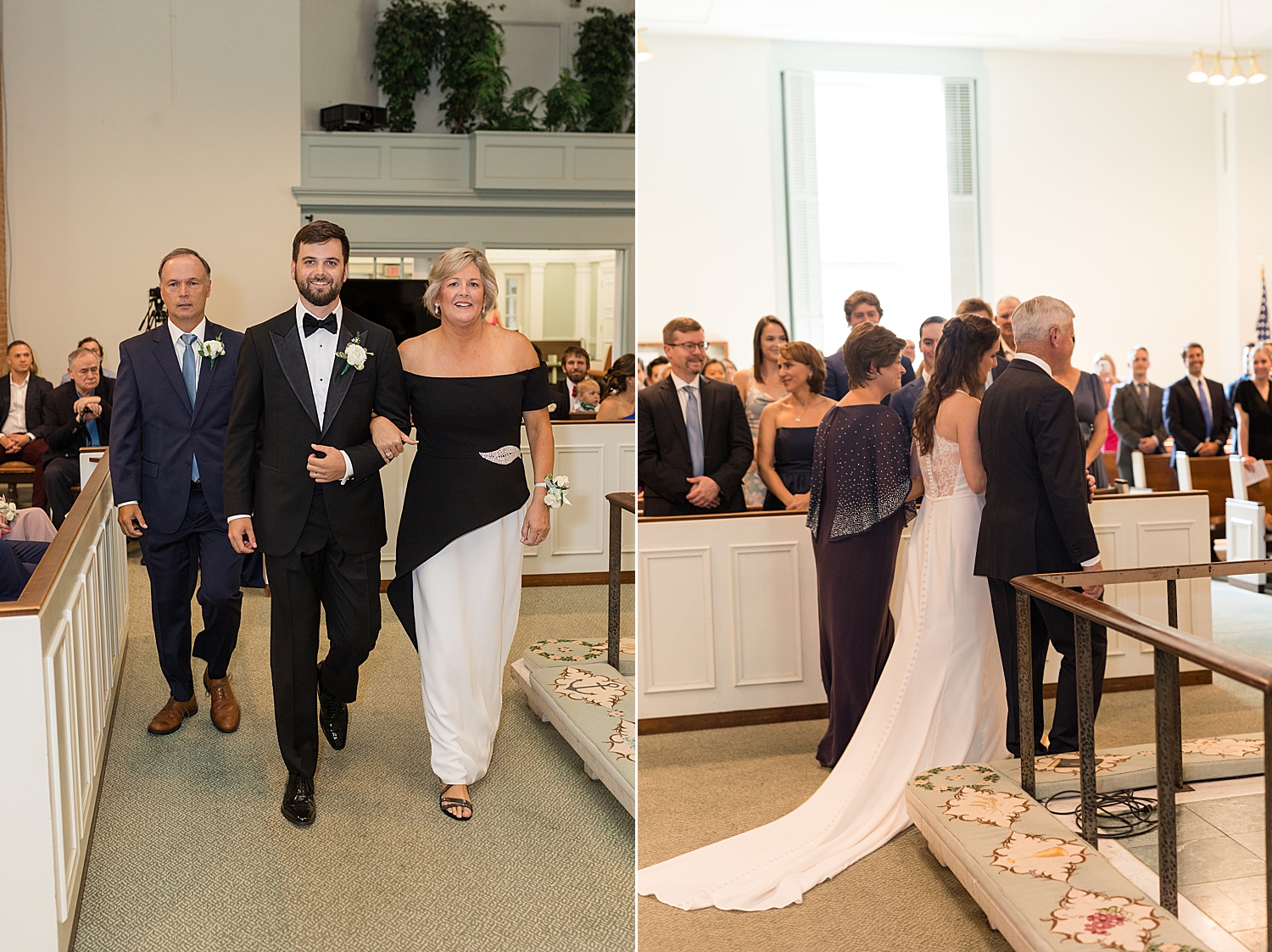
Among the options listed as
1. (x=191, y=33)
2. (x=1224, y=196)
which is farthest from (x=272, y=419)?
(x=1224, y=196)

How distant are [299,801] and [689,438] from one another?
179 cm

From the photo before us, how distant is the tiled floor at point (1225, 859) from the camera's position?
2109 millimetres

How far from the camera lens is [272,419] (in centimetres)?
223

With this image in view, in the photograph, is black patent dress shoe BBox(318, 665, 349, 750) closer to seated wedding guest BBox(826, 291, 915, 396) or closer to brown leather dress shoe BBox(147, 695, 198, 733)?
brown leather dress shoe BBox(147, 695, 198, 733)

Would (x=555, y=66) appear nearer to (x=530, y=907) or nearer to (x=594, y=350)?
(x=594, y=350)

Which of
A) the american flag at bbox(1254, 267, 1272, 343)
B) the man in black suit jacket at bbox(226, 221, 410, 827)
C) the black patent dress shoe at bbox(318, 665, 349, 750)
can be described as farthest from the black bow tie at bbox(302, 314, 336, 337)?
the american flag at bbox(1254, 267, 1272, 343)

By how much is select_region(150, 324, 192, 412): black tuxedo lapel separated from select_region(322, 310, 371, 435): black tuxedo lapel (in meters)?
0.37

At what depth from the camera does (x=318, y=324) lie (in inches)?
85.9

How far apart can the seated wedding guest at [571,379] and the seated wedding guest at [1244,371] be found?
13.7 ft

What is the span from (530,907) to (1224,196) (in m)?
7.64

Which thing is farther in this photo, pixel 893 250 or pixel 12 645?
pixel 893 250

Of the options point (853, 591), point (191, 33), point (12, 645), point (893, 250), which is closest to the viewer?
point (12, 645)

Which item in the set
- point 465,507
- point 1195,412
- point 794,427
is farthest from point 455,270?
point 1195,412

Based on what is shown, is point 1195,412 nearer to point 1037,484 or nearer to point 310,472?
point 1037,484
